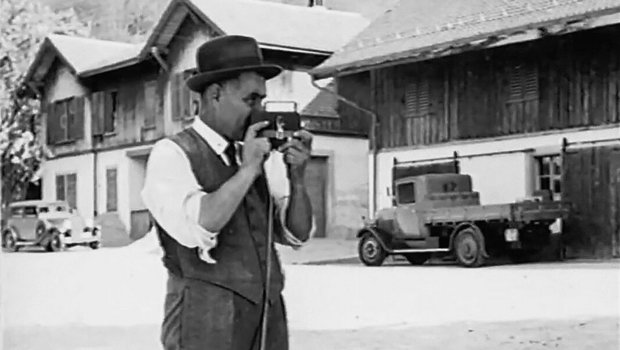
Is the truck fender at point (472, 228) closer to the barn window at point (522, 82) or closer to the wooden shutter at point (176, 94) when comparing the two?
the barn window at point (522, 82)

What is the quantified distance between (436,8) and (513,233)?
865mm

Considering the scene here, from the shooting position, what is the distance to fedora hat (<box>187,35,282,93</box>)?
1309 millimetres

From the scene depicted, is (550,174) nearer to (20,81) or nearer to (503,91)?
(503,91)

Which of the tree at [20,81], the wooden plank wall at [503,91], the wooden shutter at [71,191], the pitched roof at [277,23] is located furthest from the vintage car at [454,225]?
the tree at [20,81]

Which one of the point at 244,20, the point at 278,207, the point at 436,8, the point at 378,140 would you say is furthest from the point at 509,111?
the point at 278,207

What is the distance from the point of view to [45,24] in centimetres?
212

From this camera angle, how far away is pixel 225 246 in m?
1.29

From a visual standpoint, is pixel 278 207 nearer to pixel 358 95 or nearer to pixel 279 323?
pixel 279 323

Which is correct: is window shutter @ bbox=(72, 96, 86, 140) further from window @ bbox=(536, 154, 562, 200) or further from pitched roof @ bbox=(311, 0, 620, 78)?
window @ bbox=(536, 154, 562, 200)

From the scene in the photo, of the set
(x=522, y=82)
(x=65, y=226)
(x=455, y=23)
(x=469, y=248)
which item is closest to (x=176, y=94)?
(x=65, y=226)

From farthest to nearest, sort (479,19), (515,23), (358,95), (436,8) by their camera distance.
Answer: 1. (436,8)
2. (479,19)
3. (515,23)
4. (358,95)

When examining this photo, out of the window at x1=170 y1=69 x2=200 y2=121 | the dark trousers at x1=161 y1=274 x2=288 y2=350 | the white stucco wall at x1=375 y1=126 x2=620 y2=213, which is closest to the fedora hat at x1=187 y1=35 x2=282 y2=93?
the dark trousers at x1=161 y1=274 x2=288 y2=350

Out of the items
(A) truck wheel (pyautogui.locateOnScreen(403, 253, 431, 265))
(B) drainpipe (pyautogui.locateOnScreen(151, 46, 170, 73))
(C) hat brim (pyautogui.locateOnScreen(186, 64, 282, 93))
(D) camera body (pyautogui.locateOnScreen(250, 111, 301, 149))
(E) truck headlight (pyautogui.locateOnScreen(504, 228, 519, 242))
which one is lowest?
(A) truck wheel (pyautogui.locateOnScreen(403, 253, 431, 265))

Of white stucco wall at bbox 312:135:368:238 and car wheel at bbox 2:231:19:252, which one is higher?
white stucco wall at bbox 312:135:368:238
